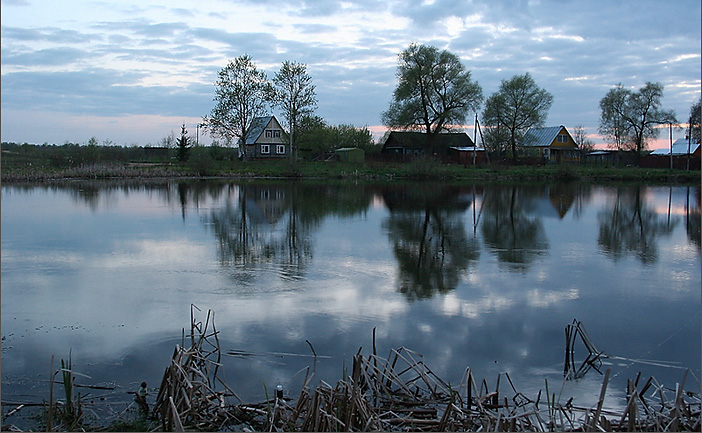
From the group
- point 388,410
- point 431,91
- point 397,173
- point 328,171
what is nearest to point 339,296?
point 388,410

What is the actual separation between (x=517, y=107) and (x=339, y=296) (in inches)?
2231

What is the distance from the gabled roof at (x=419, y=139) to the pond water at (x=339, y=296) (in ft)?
143

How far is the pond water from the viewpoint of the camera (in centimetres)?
606

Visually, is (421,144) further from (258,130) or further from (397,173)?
(258,130)

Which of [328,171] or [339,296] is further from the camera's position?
[328,171]

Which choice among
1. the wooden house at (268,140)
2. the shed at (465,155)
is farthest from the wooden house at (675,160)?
the wooden house at (268,140)

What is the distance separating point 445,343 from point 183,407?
10.1ft

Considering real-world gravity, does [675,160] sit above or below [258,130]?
below

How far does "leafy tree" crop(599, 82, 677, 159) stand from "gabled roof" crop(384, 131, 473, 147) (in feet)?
52.3

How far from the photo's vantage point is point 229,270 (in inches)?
413

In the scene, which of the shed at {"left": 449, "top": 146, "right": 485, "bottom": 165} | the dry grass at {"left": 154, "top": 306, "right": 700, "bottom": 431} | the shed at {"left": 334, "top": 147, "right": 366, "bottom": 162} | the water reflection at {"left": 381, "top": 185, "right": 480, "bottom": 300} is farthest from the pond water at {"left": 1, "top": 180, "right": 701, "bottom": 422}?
the shed at {"left": 449, "top": 146, "right": 485, "bottom": 165}

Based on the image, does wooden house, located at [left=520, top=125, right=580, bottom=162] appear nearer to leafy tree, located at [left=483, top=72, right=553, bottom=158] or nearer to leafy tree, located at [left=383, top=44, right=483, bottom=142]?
leafy tree, located at [left=483, top=72, right=553, bottom=158]

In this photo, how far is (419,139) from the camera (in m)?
61.6

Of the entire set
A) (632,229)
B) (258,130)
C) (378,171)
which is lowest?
(632,229)
